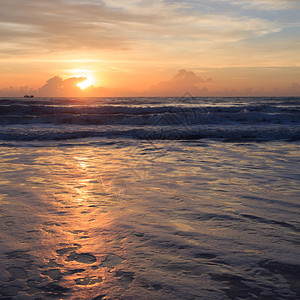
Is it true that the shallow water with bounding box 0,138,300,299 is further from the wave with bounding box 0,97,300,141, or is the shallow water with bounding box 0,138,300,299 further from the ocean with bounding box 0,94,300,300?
the wave with bounding box 0,97,300,141

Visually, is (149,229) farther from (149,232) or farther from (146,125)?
(146,125)

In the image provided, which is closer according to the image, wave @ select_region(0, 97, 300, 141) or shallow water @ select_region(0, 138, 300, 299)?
shallow water @ select_region(0, 138, 300, 299)

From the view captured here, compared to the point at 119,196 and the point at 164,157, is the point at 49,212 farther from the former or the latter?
the point at 164,157

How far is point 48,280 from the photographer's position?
223cm

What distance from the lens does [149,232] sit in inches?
121

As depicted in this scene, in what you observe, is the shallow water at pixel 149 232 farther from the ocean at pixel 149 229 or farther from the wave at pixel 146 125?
the wave at pixel 146 125

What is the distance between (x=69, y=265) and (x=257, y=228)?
189 cm

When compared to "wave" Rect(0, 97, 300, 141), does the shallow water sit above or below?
below

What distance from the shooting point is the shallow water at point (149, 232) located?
2.18 m

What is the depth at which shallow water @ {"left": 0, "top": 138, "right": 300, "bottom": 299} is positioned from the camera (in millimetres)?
2178

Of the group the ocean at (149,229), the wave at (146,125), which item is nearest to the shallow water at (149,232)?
the ocean at (149,229)

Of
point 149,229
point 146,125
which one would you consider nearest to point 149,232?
point 149,229

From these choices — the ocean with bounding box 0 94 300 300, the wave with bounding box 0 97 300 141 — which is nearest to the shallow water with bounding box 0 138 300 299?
the ocean with bounding box 0 94 300 300

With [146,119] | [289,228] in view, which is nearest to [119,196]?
[289,228]
